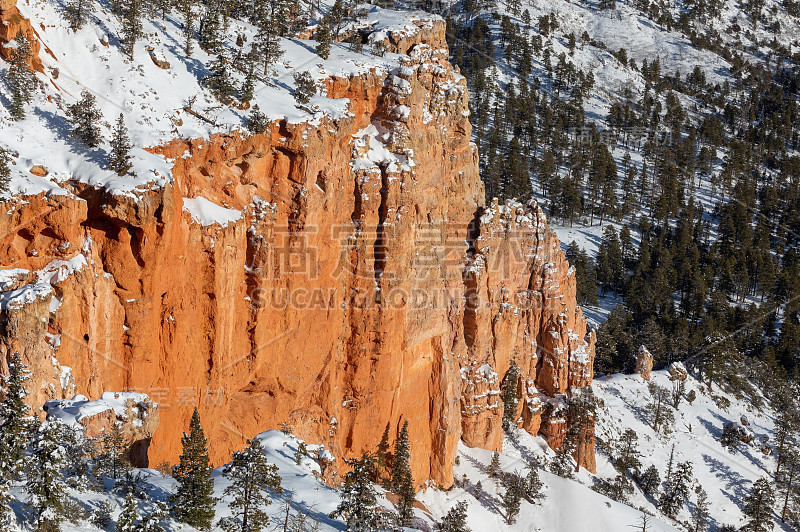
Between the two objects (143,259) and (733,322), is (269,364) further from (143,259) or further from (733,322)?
(733,322)

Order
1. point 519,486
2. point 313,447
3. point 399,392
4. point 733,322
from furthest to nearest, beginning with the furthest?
point 733,322, point 519,486, point 399,392, point 313,447

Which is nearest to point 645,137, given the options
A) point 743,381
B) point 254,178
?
point 743,381

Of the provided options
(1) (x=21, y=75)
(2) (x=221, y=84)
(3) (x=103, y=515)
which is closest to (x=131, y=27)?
(2) (x=221, y=84)

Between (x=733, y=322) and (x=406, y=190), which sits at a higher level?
(x=406, y=190)

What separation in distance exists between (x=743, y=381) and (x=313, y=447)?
184 ft

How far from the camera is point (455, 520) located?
38219mm

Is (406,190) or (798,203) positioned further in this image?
(798,203)

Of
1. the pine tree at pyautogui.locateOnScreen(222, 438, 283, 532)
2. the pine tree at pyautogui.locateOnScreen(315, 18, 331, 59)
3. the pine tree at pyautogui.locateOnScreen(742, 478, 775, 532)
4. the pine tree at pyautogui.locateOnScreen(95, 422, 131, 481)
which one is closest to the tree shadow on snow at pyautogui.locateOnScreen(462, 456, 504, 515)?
the pine tree at pyautogui.locateOnScreen(742, 478, 775, 532)

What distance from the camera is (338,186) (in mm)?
37781

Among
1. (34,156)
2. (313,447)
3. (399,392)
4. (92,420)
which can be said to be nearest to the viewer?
(92,420)

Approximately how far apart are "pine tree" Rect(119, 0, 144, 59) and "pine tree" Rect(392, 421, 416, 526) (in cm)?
2626

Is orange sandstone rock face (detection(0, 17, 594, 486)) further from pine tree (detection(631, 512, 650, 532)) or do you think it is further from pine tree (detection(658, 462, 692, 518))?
pine tree (detection(631, 512, 650, 532))

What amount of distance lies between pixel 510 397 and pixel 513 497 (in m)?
9.69

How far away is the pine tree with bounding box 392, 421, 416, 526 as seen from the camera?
3678cm
